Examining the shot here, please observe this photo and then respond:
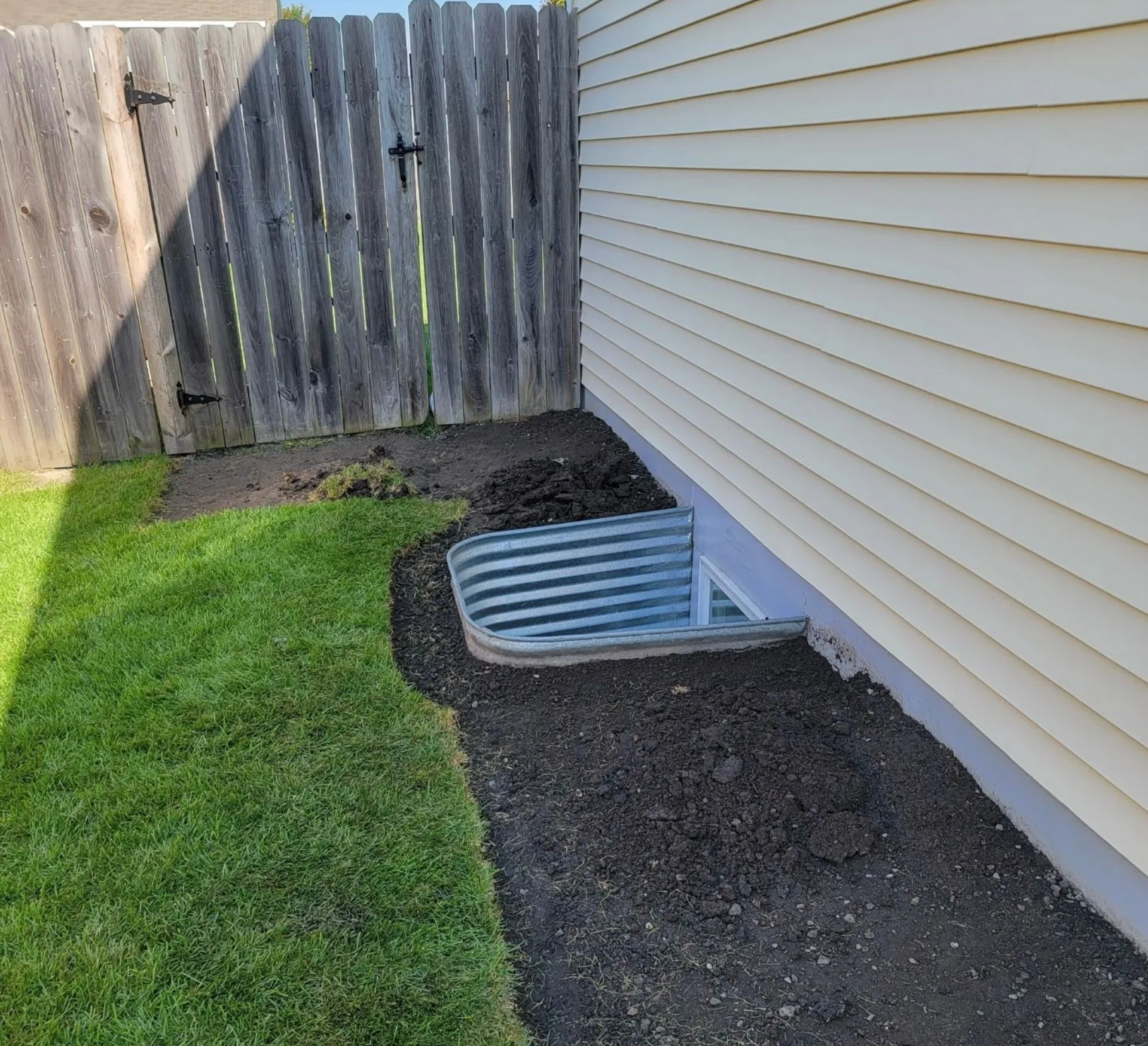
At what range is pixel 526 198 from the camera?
16.5 feet

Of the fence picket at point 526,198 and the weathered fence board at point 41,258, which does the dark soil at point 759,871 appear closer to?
the fence picket at point 526,198

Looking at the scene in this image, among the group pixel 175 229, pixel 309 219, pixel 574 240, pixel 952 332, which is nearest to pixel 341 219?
pixel 309 219

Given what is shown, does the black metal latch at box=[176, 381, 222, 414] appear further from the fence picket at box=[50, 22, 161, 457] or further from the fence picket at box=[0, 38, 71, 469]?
the fence picket at box=[0, 38, 71, 469]

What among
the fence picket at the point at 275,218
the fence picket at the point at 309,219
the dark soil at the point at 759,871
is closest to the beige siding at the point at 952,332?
the dark soil at the point at 759,871

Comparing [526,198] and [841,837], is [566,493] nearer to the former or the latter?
[526,198]

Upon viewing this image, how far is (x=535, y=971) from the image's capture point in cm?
195

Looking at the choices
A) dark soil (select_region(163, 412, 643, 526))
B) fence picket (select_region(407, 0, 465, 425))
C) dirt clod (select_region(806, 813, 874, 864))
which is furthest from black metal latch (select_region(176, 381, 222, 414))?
dirt clod (select_region(806, 813, 874, 864))

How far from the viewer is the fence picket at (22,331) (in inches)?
174

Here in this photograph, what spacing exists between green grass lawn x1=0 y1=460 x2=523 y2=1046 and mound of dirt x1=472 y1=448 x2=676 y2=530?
2.13ft

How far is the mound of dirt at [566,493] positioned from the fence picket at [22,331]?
92.9 inches

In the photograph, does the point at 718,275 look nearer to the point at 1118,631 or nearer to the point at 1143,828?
the point at 1118,631

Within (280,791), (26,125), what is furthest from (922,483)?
(26,125)

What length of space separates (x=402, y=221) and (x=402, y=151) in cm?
35

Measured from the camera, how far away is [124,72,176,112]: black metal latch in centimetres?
445
